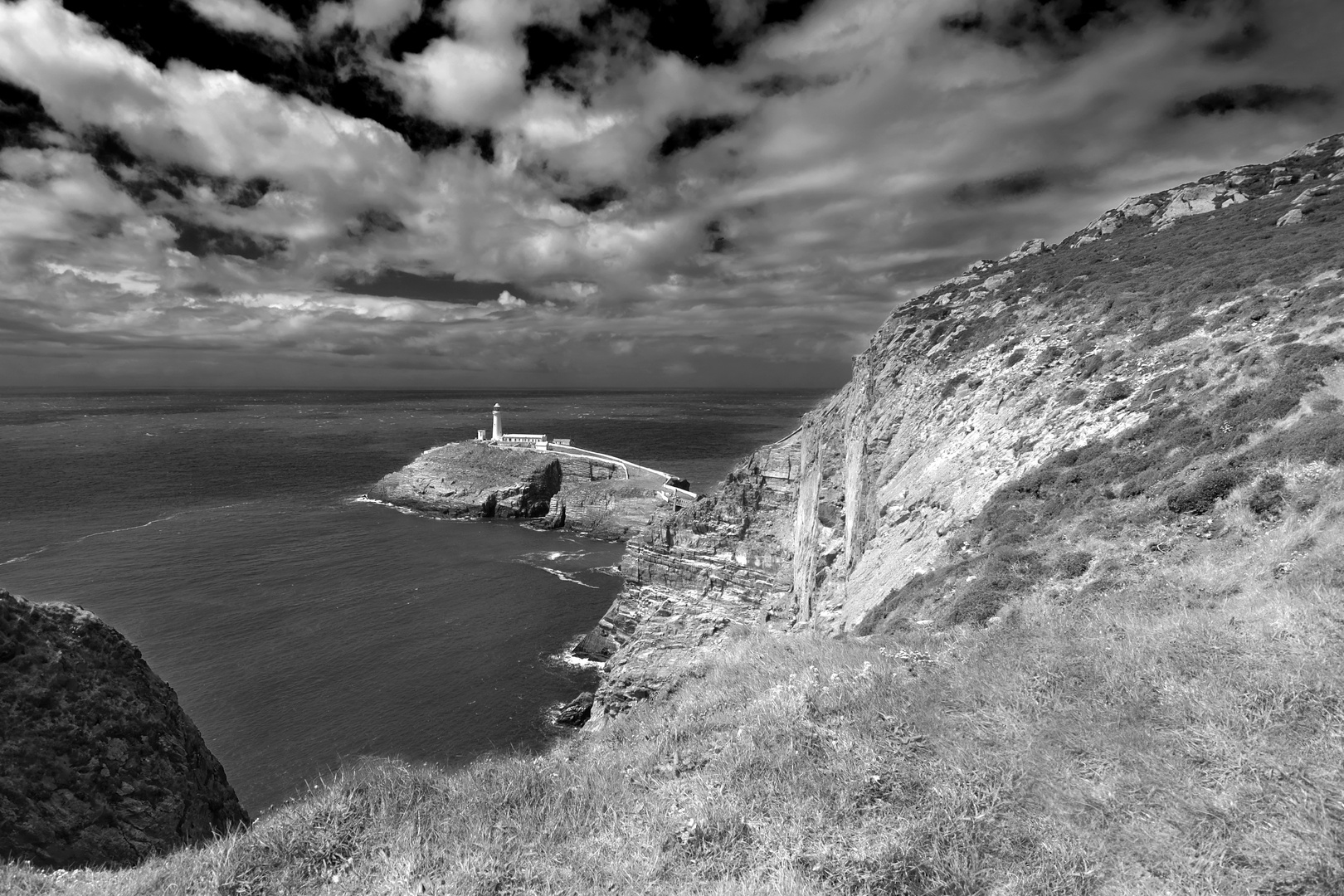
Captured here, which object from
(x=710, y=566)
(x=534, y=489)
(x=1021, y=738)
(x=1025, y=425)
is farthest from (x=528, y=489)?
(x=1021, y=738)

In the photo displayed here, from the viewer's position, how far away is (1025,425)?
20.2 metres

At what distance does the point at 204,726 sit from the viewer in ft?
97.9

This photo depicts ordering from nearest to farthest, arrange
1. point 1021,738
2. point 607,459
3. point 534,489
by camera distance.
Result: point 1021,738 < point 534,489 < point 607,459

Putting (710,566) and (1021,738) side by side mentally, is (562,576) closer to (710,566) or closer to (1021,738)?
(710,566)

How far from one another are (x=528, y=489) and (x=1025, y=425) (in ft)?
213

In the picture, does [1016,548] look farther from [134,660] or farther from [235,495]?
[235,495]

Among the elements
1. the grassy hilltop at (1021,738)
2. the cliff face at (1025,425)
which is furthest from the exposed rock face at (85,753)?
the cliff face at (1025,425)

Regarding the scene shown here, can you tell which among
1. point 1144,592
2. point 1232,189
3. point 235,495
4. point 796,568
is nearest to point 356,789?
point 1144,592

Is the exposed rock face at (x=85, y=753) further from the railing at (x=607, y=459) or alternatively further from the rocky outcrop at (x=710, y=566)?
the railing at (x=607, y=459)

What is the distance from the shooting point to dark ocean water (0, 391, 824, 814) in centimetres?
3053

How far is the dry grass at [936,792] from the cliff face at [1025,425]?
14.1ft

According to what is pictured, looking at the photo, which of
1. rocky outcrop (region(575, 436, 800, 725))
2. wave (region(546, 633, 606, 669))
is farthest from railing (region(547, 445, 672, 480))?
wave (region(546, 633, 606, 669))

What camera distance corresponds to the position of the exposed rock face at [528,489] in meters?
72.2

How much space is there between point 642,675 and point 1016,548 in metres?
21.2
